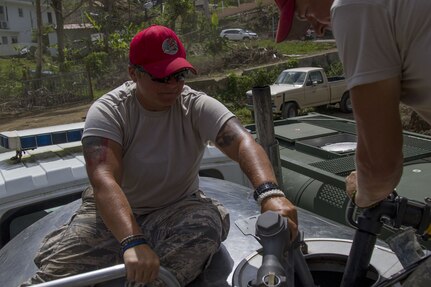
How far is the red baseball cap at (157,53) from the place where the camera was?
7.95 ft

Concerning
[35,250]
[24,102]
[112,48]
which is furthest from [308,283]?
[112,48]

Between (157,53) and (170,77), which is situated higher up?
(157,53)

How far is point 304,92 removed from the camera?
16047mm

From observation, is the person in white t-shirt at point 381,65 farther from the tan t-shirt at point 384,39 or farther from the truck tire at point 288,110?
the truck tire at point 288,110

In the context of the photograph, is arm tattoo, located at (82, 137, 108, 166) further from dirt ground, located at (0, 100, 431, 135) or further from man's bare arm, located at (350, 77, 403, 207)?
dirt ground, located at (0, 100, 431, 135)

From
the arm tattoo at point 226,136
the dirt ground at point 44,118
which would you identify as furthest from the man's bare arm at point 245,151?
the dirt ground at point 44,118

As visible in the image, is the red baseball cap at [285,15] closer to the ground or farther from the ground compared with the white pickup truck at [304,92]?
farther from the ground

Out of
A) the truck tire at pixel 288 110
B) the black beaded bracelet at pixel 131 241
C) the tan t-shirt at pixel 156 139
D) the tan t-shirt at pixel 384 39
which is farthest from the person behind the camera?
the truck tire at pixel 288 110

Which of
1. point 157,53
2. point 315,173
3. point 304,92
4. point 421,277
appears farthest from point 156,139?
point 304,92

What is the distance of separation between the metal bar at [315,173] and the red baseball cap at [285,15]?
2323mm

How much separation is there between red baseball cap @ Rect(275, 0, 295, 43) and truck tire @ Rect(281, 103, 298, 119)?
13.8m

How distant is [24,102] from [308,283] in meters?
19.1

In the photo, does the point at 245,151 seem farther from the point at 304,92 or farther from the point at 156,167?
the point at 304,92

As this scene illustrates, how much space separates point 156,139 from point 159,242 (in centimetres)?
48
